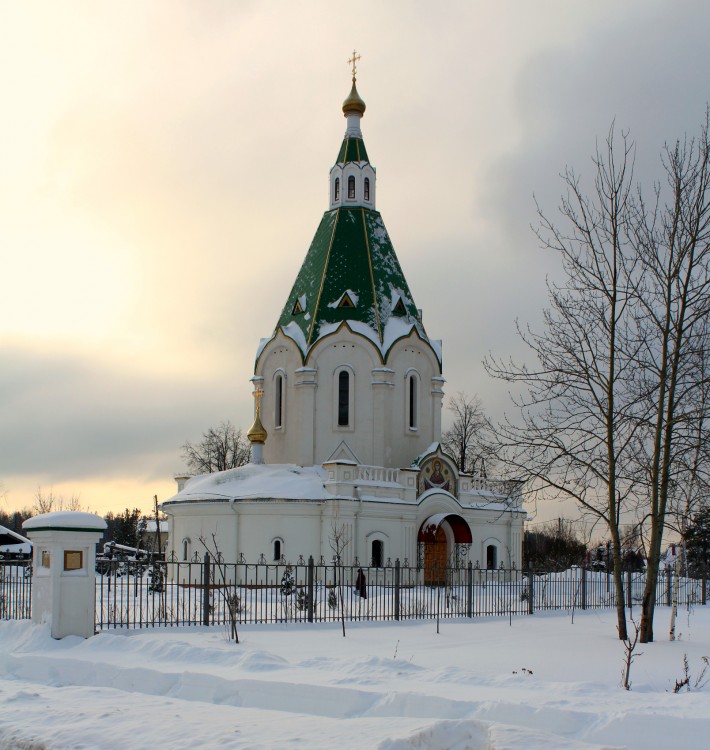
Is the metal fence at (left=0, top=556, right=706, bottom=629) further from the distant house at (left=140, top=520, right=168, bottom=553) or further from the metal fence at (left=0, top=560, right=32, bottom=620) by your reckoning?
the distant house at (left=140, top=520, right=168, bottom=553)

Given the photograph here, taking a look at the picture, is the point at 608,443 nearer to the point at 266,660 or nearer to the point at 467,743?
the point at 266,660

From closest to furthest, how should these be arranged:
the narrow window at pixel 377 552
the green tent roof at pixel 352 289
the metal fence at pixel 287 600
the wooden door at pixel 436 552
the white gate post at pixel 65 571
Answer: the white gate post at pixel 65 571 < the metal fence at pixel 287 600 < the narrow window at pixel 377 552 < the wooden door at pixel 436 552 < the green tent roof at pixel 352 289

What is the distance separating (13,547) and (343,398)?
1929 cm

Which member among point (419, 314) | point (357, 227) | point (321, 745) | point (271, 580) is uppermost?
point (357, 227)

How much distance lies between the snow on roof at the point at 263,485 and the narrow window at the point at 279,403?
241cm

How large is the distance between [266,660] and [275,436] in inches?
963

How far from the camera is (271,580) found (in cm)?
2983

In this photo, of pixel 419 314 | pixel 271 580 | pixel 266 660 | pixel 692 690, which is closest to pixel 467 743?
pixel 692 690

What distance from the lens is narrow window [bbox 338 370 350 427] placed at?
34219 mm

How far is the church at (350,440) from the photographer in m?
31.1

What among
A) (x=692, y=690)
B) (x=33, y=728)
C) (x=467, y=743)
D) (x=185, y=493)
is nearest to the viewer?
(x=467, y=743)

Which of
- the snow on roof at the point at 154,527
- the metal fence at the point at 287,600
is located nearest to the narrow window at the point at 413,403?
the metal fence at the point at 287,600

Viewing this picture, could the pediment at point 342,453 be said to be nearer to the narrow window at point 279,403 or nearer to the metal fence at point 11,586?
the narrow window at point 279,403

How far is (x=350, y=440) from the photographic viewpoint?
33875 millimetres
